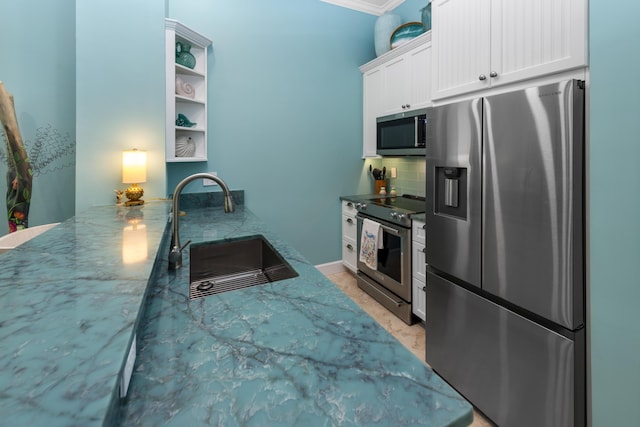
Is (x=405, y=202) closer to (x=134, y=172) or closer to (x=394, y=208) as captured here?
(x=394, y=208)

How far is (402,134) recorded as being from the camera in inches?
107

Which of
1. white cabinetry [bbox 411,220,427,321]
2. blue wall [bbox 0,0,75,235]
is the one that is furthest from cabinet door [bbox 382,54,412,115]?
blue wall [bbox 0,0,75,235]

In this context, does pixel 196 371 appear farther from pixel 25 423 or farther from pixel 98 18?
pixel 98 18

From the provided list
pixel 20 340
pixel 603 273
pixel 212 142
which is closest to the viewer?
pixel 20 340

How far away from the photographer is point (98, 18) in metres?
2.07

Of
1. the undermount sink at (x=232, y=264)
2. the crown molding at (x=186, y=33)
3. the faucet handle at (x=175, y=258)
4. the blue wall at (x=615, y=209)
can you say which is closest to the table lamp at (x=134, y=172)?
the undermount sink at (x=232, y=264)

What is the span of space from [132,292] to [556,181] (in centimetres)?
150

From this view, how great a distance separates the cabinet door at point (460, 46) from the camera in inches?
65.3

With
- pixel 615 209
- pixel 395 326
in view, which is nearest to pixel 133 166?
pixel 395 326

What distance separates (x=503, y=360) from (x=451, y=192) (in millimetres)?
858

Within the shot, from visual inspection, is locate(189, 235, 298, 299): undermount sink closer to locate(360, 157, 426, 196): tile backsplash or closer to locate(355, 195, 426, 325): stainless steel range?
locate(355, 195, 426, 325): stainless steel range

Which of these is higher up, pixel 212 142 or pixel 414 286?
pixel 212 142

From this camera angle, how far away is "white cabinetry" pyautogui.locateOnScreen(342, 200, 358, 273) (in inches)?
129

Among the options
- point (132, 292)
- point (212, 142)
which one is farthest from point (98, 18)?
point (132, 292)
